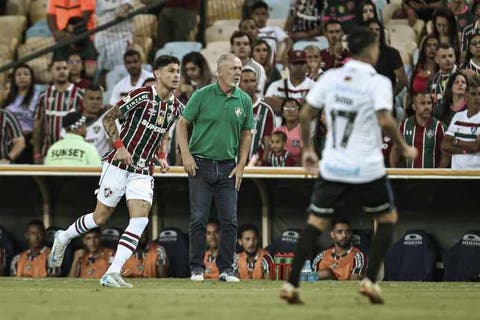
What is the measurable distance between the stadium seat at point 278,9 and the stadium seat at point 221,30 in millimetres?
518

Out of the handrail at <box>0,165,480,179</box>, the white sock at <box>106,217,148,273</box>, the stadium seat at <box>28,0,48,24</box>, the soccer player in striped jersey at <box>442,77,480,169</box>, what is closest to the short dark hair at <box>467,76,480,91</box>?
the soccer player in striped jersey at <box>442,77,480,169</box>

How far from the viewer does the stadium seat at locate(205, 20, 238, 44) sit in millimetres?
17641

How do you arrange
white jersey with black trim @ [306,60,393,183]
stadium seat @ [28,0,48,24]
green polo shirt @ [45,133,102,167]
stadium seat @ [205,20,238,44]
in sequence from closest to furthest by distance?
white jersey with black trim @ [306,60,393,183]
green polo shirt @ [45,133,102,167]
stadium seat @ [205,20,238,44]
stadium seat @ [28,0,48,24]

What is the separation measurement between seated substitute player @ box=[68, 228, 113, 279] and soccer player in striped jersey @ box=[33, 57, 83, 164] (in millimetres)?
1225

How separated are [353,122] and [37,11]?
11426 mm

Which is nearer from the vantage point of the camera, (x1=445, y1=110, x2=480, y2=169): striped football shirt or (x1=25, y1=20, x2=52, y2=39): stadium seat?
(x1=445, y1=110, x2=480, y2=169): striped football shirt

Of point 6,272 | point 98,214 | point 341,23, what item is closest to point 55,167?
point 6,272

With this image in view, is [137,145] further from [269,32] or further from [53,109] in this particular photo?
[269,32]

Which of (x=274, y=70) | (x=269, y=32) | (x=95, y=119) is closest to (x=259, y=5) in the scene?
(x=269, y=32)

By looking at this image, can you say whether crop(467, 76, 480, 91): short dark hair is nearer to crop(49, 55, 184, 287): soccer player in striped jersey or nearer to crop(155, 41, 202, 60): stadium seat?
crop(49, 55, 184, 287): soccer player in striped jersey

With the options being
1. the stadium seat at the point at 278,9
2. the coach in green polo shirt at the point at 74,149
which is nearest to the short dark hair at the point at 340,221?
the coach in green polo shirt at the point at 74,149

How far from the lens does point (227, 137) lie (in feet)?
39.8

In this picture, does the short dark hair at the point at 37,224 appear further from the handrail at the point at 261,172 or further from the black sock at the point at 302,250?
the black sock at the point at 302,250

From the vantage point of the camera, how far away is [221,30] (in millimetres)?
17688
